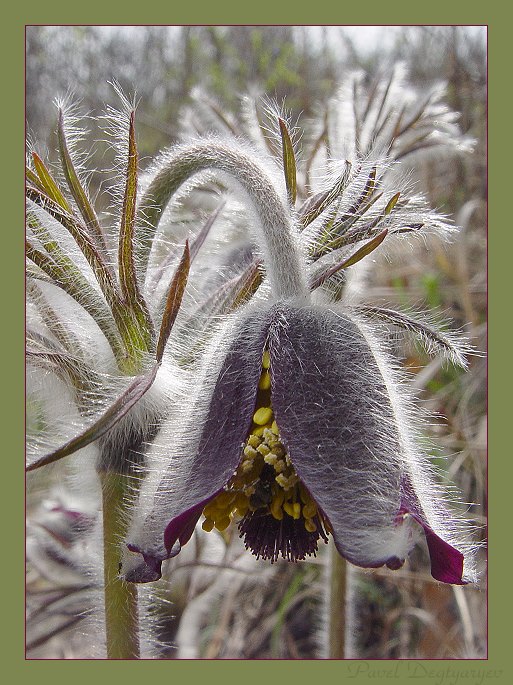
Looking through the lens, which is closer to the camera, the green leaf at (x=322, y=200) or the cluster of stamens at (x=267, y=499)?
the cluster of stamens at (x=267, y=499)

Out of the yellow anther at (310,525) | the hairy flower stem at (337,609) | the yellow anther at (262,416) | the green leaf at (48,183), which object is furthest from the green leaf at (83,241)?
the hairy flower stem at (337,609)

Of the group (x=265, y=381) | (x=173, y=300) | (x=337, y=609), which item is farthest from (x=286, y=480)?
(x=337, y=609)

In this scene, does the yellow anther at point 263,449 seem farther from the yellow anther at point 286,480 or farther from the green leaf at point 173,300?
the green leaf at point 173,300

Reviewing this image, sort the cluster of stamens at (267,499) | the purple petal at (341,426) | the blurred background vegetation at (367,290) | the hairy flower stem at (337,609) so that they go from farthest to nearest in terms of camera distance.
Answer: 1. the blurred background vegetation at (367,290)
2. the hairy flower stem at (337,609)
3. the cluster of stamens at (267,499)
4. the purple petal at (341,426)

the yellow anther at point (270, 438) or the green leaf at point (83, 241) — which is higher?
the green leaf at point (83, 241)

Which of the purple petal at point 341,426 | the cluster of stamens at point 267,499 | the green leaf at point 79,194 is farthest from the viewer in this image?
the green leaf at point 79,194

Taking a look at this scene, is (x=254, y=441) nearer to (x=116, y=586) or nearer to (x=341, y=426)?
(x=341, y=426)
